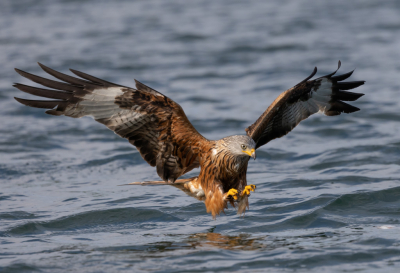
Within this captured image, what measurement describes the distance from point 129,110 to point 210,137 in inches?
223

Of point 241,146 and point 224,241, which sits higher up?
point 241,146

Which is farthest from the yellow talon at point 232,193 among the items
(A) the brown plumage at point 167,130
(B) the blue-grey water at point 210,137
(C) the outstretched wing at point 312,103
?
(C) the outstretched wing at point 312,103

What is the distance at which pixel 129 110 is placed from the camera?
325 inches

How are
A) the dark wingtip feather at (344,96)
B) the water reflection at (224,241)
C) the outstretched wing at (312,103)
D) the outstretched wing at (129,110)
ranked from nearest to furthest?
the water reflection at (224,241)
the outstretched wing at (129,110)
the outstretched wing at (312,103)
the dark wingtip feather at (344,96)

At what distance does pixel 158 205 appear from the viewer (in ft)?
32.2

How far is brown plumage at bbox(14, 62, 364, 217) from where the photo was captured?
8.05 metres

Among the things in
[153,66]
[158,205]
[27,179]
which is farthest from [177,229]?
[153,66]

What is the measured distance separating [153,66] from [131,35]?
4672mm

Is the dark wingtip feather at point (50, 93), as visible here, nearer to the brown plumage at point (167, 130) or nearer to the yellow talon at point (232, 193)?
the brown plumage at point (167, 130)

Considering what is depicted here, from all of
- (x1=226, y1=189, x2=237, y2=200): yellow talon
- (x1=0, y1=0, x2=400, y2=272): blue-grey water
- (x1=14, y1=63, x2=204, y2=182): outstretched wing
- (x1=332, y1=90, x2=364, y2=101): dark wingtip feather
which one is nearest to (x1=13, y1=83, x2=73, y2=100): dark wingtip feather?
(x1=14, y1=63, x2=204, y2=182): outstretched wing

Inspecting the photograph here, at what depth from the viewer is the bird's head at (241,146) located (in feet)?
25.8

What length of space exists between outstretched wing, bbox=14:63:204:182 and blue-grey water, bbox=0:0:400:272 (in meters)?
1.33

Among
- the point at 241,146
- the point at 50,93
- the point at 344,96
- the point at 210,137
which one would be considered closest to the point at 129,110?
the point at 50,93

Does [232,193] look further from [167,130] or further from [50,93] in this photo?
[50,93]
